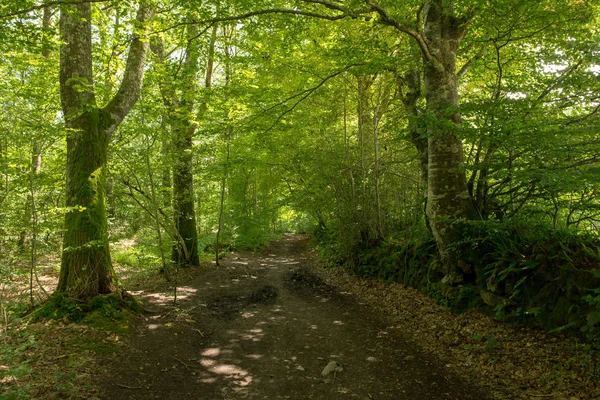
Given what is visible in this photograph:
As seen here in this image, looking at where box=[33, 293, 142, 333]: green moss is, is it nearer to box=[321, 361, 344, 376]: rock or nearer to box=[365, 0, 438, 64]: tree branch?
box=[321, 361, 344, 376]: rock

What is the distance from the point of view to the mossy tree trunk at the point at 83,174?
19.1ft

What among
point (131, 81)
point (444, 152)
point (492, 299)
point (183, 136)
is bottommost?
point (492, 299)

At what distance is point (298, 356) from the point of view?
511 cm

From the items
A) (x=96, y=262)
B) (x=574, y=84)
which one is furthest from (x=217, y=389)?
(x=574, y=84)

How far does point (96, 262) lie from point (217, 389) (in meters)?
3.41

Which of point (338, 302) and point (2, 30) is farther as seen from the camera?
point (338, 302)

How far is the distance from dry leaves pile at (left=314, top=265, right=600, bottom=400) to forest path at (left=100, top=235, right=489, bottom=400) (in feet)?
1.01

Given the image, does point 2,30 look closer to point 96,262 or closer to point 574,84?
point 96,262

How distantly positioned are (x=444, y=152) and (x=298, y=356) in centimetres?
469

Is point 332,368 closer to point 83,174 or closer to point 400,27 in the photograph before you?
point 83,174

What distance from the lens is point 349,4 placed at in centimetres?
607

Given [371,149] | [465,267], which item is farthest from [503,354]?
[371,149]

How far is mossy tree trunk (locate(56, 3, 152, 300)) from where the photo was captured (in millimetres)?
5820

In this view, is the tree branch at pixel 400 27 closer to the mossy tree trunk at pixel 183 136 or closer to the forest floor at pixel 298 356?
the mossy tree trunk at pixel 183 136
